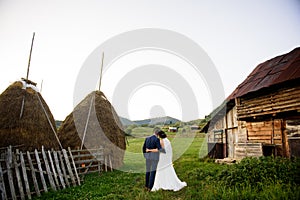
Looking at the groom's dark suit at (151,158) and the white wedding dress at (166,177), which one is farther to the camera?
the white wedding dress at (166,177)

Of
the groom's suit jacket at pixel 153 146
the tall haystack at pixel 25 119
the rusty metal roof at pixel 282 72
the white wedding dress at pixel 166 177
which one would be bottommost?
the white wedding dress at pixel 166 177

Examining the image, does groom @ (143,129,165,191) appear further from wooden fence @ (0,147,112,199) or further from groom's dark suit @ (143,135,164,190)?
wooden fence @ (0,147,112,199)

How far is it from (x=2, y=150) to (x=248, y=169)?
9789 millimetres

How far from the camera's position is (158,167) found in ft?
27.4

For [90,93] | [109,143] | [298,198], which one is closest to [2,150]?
[109,143]

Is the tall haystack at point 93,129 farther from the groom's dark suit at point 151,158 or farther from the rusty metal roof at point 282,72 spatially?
the rusty metal roof at point 282,72

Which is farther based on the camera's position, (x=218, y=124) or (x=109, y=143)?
(x=218, y=124)

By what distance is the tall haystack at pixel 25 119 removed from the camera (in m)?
8.84

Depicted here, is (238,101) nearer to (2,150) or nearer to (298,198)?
(298,198)

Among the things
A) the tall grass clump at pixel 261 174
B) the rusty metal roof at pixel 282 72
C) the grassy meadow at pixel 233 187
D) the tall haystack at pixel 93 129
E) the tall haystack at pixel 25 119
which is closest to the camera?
the grassy meadow at pixel 233 187

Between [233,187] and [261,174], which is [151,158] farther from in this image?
[261,174]

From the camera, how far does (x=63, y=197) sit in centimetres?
675

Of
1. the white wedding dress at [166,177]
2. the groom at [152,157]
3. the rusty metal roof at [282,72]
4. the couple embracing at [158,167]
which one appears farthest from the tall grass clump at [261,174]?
the rusty metal roof at [282,72]

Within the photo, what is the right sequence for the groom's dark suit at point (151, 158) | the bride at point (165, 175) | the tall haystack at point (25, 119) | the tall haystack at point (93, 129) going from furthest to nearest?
the tall haystack at point (93, 129)
the tall haystack at point (25, 119)
the bride at point (165, 175)
the groom's dark suit at point (151, 158)
